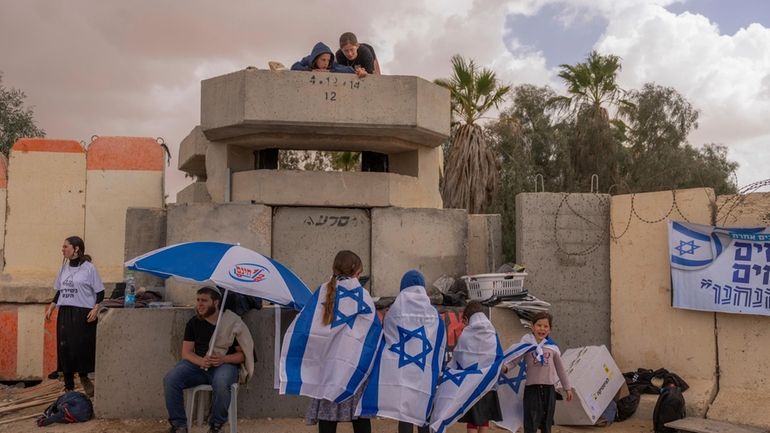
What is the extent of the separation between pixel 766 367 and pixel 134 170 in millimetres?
8440

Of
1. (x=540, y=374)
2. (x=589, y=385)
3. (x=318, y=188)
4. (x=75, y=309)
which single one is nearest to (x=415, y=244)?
(x=318, y=188)

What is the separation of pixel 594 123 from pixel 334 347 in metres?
22.9

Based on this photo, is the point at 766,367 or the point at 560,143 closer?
the point at 766,367

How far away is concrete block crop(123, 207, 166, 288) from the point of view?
770cm

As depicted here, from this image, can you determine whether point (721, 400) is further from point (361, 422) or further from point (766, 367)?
point (361, 422)

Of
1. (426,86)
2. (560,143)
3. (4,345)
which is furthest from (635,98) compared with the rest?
(4,345)

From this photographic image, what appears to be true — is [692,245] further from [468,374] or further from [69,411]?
[69,411]

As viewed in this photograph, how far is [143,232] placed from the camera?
7.72 meters

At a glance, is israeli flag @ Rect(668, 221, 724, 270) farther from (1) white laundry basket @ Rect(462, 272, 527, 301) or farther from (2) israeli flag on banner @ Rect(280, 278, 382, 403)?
(2) israeli flag on banner @ Rect(280, 278, 382, 403)

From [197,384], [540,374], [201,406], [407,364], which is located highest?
[407,364]

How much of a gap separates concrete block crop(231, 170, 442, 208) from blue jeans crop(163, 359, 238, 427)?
7.82 ft

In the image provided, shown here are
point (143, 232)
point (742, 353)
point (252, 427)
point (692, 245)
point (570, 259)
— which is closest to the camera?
point (252, 427)

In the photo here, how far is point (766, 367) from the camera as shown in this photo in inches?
269

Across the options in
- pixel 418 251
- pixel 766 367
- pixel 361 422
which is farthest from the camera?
pixel 418 251
